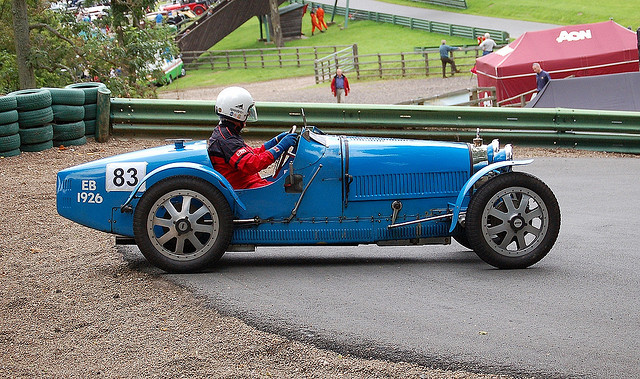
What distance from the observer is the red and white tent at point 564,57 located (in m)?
26.8

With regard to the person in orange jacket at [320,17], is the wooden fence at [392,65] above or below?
below

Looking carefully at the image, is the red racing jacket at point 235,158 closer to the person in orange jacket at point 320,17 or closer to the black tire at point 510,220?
→ the black tire at point 510,220

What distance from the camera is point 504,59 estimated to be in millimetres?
27094

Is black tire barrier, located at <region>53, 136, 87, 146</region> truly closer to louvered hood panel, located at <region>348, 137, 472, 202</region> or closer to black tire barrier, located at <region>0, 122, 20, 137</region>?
black tire barrier, located at <region>0, 122, 20, 137</region>

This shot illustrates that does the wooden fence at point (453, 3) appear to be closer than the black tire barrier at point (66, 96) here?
No

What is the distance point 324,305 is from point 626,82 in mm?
13291

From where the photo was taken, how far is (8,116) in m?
12.3

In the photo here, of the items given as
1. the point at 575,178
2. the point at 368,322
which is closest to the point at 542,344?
the point at 368,322

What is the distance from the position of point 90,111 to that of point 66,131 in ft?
2.06

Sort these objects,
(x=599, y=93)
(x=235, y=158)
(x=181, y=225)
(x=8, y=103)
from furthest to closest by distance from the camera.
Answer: (x=599, y=93) → (x=8, y=103) → (x=235, y=158) → (x=181, y=225)

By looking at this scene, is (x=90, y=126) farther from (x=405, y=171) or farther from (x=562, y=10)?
(x=562, y=10)

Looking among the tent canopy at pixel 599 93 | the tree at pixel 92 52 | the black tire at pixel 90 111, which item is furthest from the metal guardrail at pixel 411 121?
the tree at pixel 92 52

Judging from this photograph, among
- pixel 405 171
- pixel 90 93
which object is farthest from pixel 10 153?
pixel 405 171

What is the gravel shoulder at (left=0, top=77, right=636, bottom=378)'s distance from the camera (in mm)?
4977
